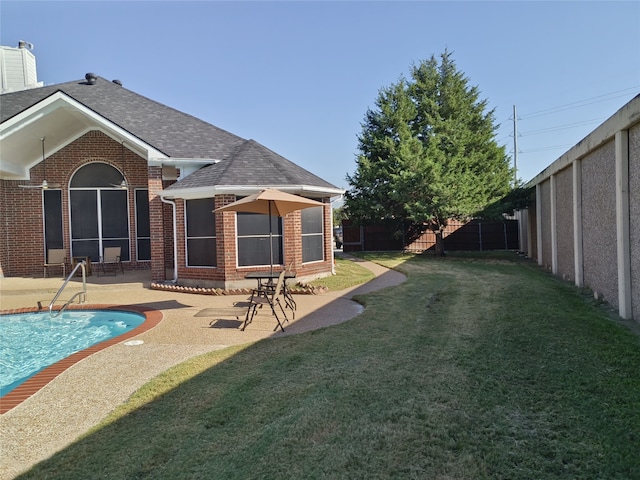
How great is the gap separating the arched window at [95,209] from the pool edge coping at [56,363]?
6.13 metres

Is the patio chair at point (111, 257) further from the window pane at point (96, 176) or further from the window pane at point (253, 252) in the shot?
the window pane at point (253, 252)

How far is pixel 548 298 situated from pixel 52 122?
1536cm

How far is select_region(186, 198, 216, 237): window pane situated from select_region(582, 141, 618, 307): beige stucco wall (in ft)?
30.8

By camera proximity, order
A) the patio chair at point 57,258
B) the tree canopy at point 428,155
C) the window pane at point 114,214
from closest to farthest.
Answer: the patio chair at point 57,258
the window pane at point 114,214
the tree canopy at point 428,155

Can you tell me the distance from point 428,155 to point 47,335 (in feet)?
55.7

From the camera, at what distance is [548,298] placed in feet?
28.6

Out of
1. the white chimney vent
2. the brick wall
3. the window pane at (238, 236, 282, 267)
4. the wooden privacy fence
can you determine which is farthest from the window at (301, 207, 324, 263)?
the white chimney vent

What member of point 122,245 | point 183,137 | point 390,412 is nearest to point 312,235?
point 183,137

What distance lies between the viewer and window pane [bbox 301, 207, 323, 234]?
12.5 meters

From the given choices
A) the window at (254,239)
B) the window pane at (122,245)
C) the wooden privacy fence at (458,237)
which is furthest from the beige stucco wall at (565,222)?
the window pane at (122,245)

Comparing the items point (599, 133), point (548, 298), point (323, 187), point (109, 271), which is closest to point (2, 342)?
point (109, 271)

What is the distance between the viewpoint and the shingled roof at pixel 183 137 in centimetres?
1198

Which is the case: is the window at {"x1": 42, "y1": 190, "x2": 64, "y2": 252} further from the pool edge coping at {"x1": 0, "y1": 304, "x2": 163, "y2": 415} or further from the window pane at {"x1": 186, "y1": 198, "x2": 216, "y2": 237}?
the pool edge coping at {"x1": 0, "y1": 304, "x2": 163, "y2": 415}

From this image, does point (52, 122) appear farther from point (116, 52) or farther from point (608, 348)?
point (608, 348)
